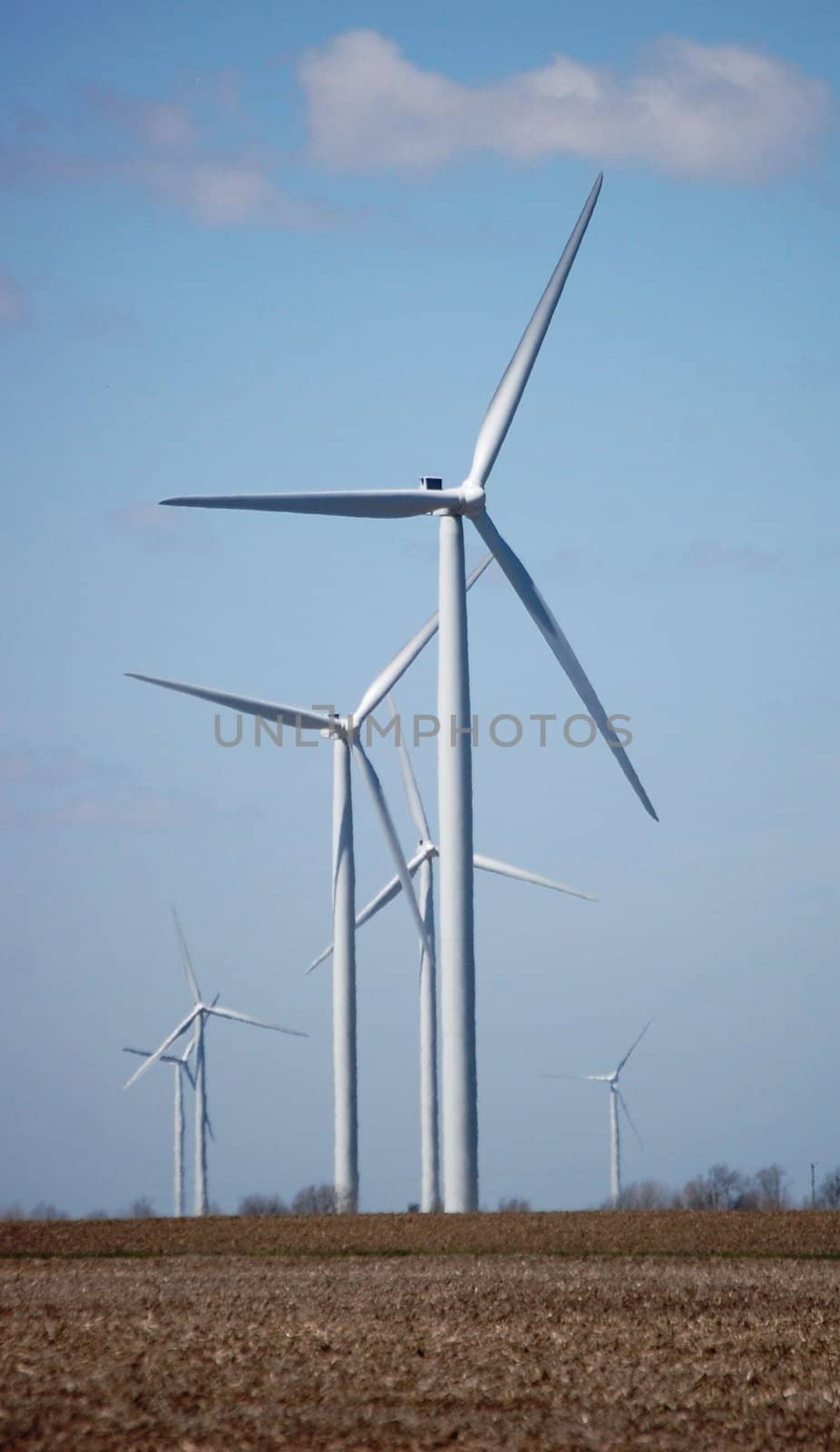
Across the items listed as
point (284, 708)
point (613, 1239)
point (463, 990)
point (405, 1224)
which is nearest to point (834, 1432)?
point (613, 1239)

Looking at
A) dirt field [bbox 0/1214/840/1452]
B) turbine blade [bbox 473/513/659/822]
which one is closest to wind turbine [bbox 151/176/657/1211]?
turbine blade [bbox 473/513/659/822]

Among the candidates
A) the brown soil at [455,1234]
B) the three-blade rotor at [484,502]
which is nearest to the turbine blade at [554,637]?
the three-blade rotor at [484,502]

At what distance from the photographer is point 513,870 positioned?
64312 mm

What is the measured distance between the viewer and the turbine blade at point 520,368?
51.2 metres

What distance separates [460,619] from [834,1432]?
3296 centimetres

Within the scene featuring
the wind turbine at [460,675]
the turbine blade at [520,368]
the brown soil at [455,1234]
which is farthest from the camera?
the turbine blade at [520,368]

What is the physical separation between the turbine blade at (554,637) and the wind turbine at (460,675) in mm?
22

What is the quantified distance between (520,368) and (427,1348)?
34.7 meters

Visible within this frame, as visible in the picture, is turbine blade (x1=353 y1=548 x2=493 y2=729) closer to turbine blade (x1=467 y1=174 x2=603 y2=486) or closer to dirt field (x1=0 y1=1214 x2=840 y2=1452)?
turbine blade (x1=467 y1=174 x2=603 y2=486)

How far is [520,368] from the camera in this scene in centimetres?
5197

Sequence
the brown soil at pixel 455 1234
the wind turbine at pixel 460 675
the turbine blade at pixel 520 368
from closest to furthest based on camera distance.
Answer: the brown soil at pixel 455 1234 < the wind turbine at pixel 460 675 < the turbine blade at pixel 520 368

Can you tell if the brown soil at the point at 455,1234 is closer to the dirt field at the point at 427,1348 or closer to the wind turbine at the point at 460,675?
the dirt field at the point at 427,1348

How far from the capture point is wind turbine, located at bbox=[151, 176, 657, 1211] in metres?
46.3

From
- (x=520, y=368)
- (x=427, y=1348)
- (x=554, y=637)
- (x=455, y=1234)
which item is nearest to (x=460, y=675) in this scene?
(x=554, y=637)
